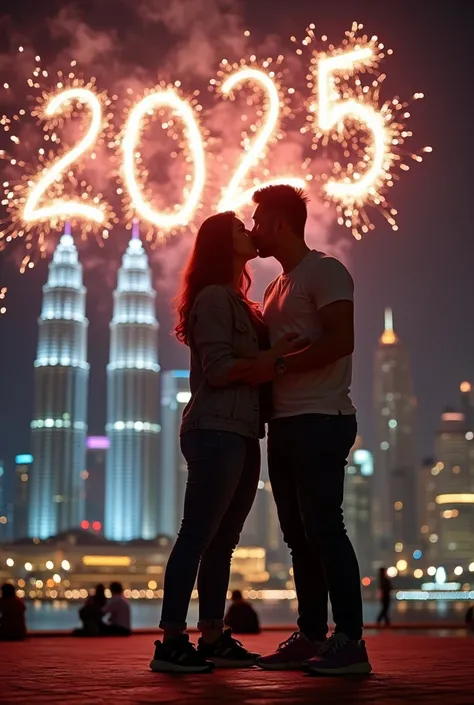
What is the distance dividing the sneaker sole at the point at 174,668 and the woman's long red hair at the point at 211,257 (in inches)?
57.0

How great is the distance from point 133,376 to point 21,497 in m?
31.5

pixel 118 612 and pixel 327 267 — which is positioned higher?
pixel 327 267

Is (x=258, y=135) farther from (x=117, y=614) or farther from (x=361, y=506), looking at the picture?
(x=361, y=506)

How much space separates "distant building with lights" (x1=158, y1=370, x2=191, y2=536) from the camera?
148625mm

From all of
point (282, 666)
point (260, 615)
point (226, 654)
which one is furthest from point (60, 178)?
point (260, 615)

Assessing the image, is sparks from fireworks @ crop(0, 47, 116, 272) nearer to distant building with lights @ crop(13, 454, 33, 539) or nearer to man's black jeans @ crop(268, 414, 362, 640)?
man's black jeans @ crop(268, 414, 362, 640)

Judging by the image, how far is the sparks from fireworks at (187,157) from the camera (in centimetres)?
1058

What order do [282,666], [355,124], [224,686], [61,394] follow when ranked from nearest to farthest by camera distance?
[224,686]
[282,666]
[355,124]
[61,394]

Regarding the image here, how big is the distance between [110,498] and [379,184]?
12815 centimetres

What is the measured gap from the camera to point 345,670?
3.87 m

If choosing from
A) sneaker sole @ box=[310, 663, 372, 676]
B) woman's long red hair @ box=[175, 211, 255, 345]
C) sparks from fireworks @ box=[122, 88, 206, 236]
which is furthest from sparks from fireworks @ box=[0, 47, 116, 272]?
sneaker sole @ box=[310, 663, 372, 676]

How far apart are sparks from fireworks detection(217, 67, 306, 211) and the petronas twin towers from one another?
129 meters

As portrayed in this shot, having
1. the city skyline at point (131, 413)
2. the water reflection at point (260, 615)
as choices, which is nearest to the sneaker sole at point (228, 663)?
the water reflection at point (260, 615)

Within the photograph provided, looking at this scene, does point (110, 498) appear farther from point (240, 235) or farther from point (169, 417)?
point (240, 235)
